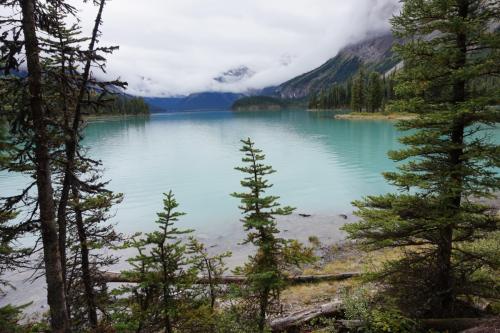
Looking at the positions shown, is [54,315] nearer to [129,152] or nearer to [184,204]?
[184,204]

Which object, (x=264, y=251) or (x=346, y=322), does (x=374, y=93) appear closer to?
(x=346, y=322)

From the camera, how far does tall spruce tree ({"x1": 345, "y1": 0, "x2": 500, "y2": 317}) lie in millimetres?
9328

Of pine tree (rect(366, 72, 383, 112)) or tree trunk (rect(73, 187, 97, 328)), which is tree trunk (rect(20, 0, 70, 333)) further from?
pine tree (rect(366, 72, 383, 112))

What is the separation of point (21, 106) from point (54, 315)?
5561 mm

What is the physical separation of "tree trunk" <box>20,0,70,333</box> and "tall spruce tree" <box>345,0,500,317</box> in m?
8.88

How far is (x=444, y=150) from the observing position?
33.0 ft

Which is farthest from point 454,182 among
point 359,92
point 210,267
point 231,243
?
point 359,92

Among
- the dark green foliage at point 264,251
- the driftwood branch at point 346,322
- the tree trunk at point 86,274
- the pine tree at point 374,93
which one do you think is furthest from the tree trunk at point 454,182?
the pine tree at point 374,93

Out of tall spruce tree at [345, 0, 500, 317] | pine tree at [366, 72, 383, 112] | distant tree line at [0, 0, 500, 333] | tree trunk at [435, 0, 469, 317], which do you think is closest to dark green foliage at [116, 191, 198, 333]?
distant tree line at [0, 0, 500, 333]

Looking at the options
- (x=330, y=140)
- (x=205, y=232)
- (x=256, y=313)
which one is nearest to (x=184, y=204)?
(x=205, y=232)

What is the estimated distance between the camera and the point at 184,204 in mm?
36375

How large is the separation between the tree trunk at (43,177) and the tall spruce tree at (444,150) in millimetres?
8880

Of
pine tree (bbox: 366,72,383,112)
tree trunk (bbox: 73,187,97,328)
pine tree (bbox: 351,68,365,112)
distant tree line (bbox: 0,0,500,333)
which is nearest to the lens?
distant tree line (bbox: 0,0,500,333)

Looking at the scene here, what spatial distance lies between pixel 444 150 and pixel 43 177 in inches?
445
